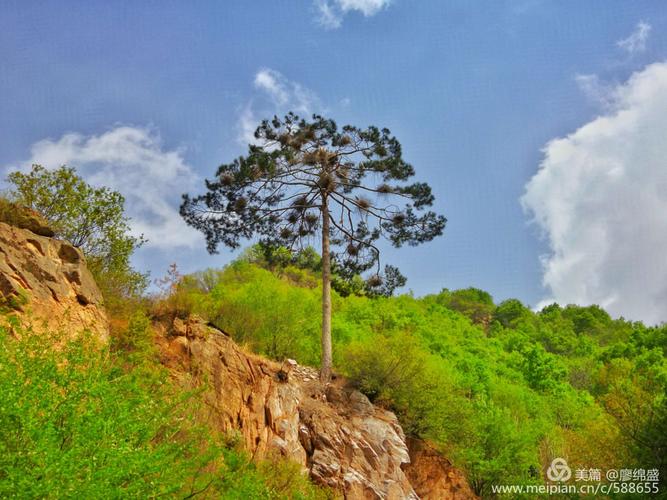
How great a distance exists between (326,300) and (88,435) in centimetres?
A: 1606

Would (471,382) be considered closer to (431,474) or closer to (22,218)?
(431,474)

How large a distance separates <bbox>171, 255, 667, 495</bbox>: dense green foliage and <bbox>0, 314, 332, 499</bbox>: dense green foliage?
8073 millimetres

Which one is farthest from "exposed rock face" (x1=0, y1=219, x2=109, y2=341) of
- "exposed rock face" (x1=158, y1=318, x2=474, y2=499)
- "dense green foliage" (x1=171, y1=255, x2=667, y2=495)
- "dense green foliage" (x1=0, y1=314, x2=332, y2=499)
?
"dense green foliage" (x1=171, y1=255, x2=667, y2=495)

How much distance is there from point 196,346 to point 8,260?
586 centimetres

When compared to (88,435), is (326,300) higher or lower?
higher

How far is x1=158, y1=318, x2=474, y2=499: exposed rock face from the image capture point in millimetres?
17219

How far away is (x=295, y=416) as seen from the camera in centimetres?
1936

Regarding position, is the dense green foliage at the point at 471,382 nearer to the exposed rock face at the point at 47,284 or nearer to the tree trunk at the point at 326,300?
the tree trunk at the point at 326,300

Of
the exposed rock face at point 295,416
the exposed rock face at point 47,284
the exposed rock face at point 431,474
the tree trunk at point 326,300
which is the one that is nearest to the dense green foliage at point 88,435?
the exposed rock face at point 47,284

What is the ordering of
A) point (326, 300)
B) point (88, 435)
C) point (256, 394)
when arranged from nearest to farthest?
point (88, 435) < point (256, 394) < point (326, 300)

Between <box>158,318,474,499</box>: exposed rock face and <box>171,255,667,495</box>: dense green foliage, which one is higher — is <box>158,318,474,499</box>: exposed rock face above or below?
below

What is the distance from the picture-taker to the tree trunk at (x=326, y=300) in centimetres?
2283

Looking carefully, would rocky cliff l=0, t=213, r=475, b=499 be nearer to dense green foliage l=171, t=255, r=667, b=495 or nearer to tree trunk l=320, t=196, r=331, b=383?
tree trunk l=320, t=196, r=331, b=383

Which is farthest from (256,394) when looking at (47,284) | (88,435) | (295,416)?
(88,435)
